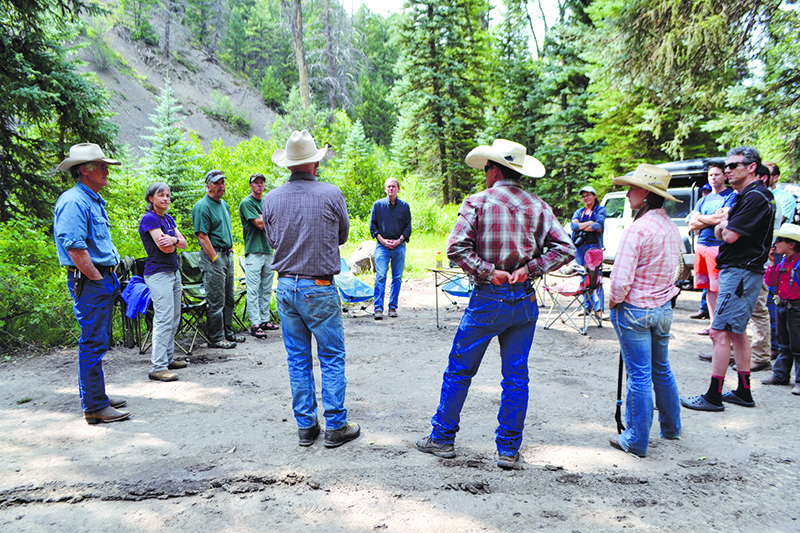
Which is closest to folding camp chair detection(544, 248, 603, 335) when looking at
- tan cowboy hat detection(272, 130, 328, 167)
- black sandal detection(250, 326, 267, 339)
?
black sandal detection(250, 326, 267, 339)

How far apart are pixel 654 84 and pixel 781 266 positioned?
8820 millimetres

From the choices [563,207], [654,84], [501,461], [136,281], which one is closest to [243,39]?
[563,207]

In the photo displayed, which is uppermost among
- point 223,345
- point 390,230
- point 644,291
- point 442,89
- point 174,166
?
point 442,89

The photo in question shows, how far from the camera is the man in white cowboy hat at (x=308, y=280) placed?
→ 3377 mm

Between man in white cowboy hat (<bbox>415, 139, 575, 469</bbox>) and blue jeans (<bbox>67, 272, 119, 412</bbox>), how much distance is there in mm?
2808

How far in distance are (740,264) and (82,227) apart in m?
5.34

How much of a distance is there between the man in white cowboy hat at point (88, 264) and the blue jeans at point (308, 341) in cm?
160

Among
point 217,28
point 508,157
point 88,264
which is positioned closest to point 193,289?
point 88,264

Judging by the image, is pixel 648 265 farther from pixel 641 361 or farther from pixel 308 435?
pixel 308 435

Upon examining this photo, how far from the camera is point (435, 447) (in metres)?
3.29

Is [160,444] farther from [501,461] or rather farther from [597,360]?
[597,360]

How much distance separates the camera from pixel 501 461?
3111 millimetres

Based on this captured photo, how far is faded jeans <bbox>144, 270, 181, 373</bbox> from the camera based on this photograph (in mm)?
4900

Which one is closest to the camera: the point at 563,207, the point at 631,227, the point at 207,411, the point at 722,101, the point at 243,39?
the point at 631,227
